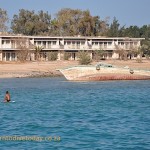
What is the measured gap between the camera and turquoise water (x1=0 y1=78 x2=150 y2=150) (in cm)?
2247

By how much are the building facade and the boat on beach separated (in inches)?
1377

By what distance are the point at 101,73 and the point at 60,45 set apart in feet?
146

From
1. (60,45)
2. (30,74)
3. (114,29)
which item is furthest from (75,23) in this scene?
(30,74)

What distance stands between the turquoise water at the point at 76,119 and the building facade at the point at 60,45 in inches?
1811

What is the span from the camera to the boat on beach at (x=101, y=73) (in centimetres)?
6081

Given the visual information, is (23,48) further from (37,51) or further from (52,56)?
(52,56)

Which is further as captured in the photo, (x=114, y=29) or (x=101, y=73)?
(x=114, y=29)

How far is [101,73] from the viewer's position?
61.6 metres

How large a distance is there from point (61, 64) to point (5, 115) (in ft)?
174

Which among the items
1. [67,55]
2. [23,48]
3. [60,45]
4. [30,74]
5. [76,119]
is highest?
[60,45]

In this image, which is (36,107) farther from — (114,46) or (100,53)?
(114,46)

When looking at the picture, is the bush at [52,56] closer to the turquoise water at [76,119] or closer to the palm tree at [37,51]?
the palm tree at [37,51]

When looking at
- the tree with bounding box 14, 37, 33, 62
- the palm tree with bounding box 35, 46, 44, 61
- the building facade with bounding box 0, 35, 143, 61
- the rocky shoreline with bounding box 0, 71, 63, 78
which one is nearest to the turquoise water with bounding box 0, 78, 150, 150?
the rocky shoreline with bounding box 0, 71, 63, 78

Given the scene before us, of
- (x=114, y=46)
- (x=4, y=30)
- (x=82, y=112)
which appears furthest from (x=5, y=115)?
(x=4, y=30)
